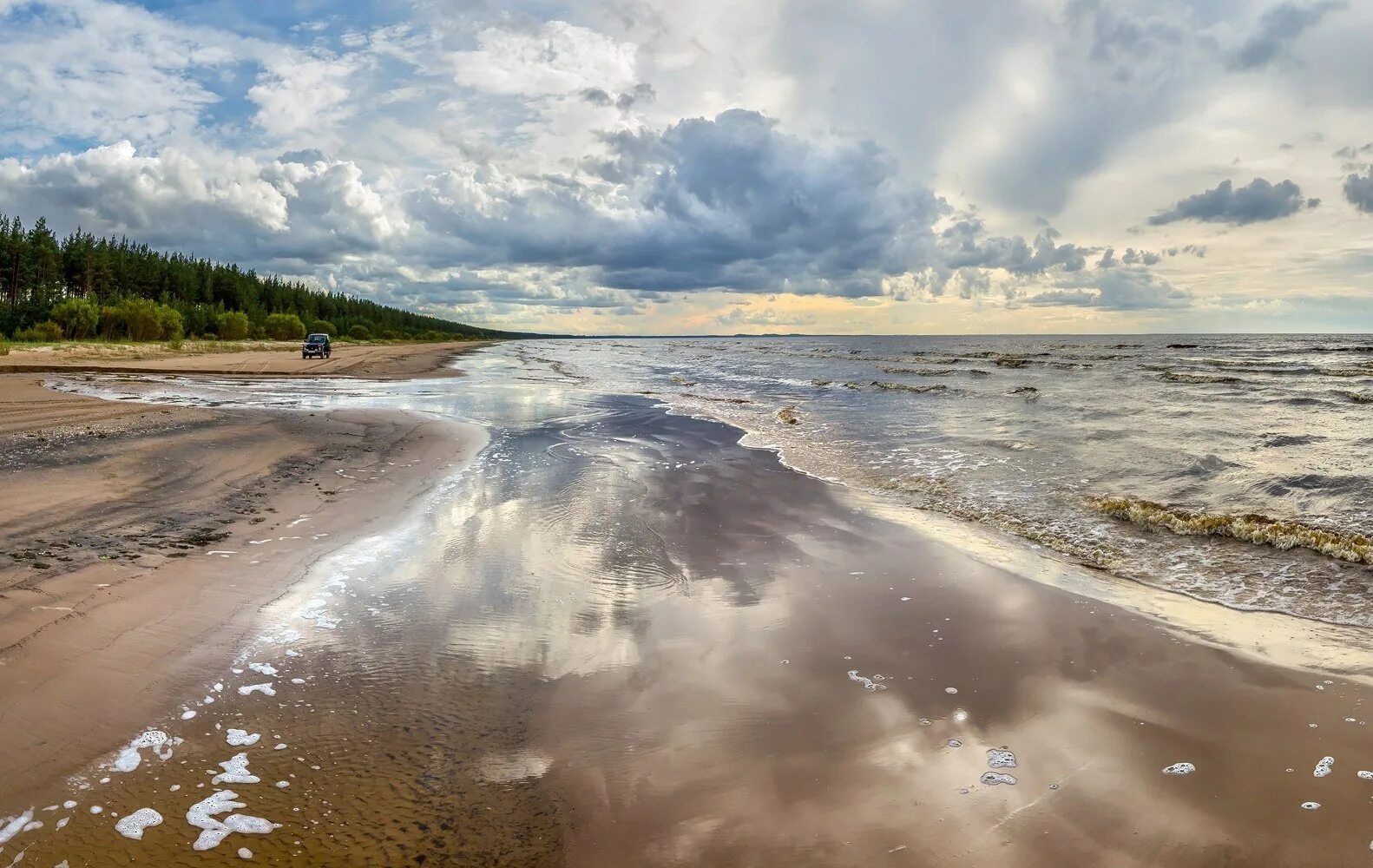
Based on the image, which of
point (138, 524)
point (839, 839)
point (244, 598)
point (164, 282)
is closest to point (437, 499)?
point (138, 524)

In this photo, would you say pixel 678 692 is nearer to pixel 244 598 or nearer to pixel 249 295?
pixel 244 598

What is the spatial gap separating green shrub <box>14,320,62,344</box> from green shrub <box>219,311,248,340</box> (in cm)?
2492

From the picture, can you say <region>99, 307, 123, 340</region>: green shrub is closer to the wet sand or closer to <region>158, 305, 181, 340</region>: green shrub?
<region>158, 305, 181, 340</region>: green shrub

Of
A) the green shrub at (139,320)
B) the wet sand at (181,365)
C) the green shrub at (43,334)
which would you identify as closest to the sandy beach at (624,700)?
the wet sand at (181,365)

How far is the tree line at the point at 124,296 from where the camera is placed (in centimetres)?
6912

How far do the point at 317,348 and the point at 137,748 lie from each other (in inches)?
2351

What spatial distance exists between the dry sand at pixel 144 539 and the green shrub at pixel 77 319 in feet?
218

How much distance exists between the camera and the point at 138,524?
809 cm

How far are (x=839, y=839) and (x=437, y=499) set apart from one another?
8.30 m

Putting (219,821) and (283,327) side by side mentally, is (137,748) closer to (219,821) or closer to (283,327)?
(219,821)

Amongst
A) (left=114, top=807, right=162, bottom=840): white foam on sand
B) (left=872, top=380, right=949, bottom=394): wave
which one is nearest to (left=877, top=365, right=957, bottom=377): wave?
(left=872, top=380, right=949, bottom=394): wave

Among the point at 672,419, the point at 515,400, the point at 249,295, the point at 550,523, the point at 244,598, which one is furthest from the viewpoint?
the point at 249,295

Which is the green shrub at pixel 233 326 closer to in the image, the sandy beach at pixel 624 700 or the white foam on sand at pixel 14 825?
the sandy beach at pixel 624 700

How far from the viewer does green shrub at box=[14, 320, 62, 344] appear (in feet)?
202
